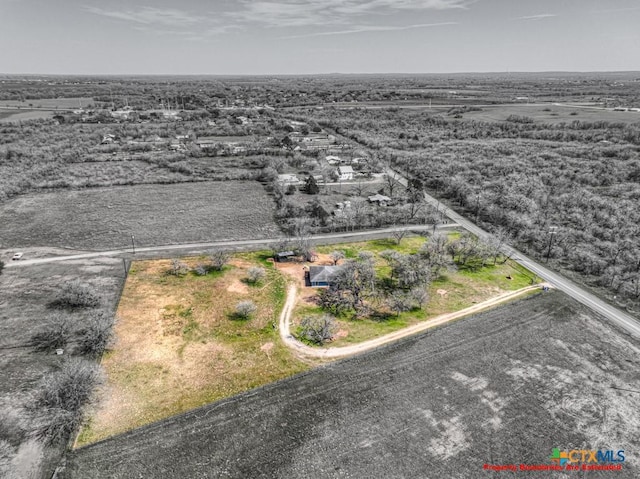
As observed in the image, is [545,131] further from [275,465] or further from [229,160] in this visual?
[275,465]

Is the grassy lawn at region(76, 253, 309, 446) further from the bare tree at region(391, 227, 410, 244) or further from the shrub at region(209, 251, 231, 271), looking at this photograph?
the bare tree at region(391, 227, 410, 244)

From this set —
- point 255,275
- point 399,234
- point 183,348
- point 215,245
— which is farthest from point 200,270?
point 399,234

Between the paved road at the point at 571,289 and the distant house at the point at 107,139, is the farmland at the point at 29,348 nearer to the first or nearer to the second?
the paved road at the point at 571,289

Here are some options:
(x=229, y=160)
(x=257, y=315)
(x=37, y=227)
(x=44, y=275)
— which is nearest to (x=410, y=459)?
(x=257, y=315)

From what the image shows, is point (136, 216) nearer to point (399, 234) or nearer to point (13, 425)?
point (13, 425)

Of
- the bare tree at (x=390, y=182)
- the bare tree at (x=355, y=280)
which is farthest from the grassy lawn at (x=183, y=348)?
the bare tree at (x=390, y=182)
